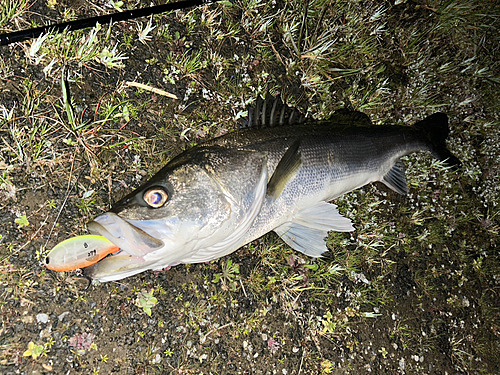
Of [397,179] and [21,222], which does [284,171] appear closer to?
[397,179]

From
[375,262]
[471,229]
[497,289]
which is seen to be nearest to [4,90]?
[375,262]

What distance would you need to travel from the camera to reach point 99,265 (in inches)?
85.4

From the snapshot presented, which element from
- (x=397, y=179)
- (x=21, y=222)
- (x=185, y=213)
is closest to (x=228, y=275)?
(x=185, y=213)

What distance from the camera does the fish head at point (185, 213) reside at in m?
2.12

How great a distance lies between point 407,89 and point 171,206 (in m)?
3.64

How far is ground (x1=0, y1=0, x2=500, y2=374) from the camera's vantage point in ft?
8.68

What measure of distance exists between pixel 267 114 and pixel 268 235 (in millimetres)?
1203

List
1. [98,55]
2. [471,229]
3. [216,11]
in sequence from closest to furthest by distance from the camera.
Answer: [98,55] < [216,11] < [471,229]

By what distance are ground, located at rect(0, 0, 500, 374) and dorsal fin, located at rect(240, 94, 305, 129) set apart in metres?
0.47

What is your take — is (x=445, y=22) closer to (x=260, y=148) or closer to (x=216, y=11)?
(x=216, y=11)

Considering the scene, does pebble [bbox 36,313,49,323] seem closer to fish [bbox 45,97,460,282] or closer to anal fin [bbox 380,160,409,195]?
fish [bbox 45,97,460,282]

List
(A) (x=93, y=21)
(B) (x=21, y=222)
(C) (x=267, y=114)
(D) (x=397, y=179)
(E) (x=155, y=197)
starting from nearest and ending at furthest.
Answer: (E) (x=155, y=197)
(B) (x=21, y=222)
(A) (x=93, y=21)
(C) (x=267, y=114)
(D) (x=397, y=179)

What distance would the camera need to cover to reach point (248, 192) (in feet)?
8.25

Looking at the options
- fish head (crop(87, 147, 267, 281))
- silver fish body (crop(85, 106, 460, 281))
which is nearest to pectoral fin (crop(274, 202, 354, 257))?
silver fish body (crop(85, 106, 460, 281))
